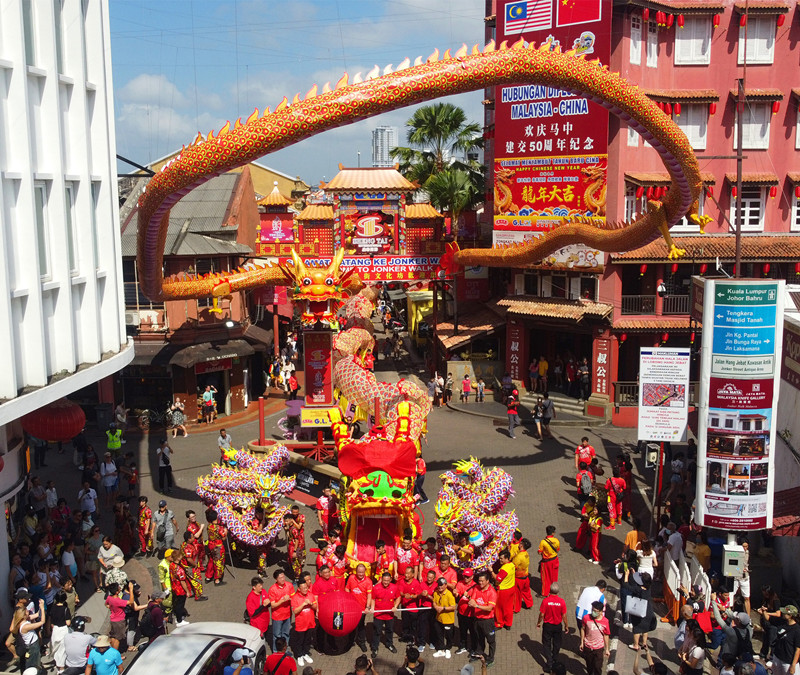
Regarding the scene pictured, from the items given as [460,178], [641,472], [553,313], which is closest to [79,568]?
[641,472]

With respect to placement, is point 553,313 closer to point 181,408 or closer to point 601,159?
point 601,159

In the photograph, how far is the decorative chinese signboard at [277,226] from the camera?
109ft

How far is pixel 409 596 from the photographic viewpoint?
1264 cm

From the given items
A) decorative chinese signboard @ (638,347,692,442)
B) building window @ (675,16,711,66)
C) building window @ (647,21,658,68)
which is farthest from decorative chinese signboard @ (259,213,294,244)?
decorative chinese signboard @ (638,347,692,442)

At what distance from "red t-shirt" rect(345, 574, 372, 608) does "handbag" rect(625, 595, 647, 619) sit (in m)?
3.85

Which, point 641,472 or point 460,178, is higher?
point 460,178

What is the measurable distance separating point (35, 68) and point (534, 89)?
18627mm

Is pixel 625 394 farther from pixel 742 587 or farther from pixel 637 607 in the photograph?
pixel 637 607

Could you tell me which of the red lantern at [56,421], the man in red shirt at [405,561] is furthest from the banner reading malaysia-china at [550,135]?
the red lantern at [56,421]

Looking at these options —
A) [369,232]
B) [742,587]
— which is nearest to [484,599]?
[742,587]

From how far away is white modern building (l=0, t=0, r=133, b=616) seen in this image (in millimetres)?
11469

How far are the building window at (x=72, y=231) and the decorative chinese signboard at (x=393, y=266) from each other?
16862mm

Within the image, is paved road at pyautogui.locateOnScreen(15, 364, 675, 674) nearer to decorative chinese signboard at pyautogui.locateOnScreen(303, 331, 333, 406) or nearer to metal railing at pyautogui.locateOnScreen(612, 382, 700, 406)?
metal railing at pyautogui.locateOnScreen(612, 382, 700, 406)

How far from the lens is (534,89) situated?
27.6m
